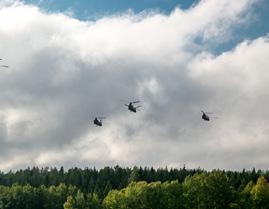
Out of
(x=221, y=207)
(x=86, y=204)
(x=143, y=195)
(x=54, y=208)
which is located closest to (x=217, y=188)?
(x=221, y=207)

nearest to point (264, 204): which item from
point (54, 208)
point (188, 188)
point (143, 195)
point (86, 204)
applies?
point (188, 188)

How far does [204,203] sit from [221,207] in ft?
13.3

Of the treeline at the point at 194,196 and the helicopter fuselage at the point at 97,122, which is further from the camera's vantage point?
the treeline at the point at 194,196

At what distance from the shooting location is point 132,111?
111938 mm

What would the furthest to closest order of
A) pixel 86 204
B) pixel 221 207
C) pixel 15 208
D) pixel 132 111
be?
pixel 15 208
pixel 86 204
pixel 221 207
pixel 132 111

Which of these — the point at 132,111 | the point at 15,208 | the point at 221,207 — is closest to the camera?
the point at 132,111

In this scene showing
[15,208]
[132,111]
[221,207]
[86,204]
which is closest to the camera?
[132,111]

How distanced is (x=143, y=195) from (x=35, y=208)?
4193cm

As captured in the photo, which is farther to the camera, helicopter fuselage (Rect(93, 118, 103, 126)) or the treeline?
the treeline

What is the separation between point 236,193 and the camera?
167875 millimetres

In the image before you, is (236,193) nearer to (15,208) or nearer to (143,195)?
(143,195)

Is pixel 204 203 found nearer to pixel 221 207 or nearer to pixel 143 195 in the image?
pixel 221 207

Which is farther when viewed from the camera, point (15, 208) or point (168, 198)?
point (15, 208)

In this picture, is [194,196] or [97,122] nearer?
[97,122]
